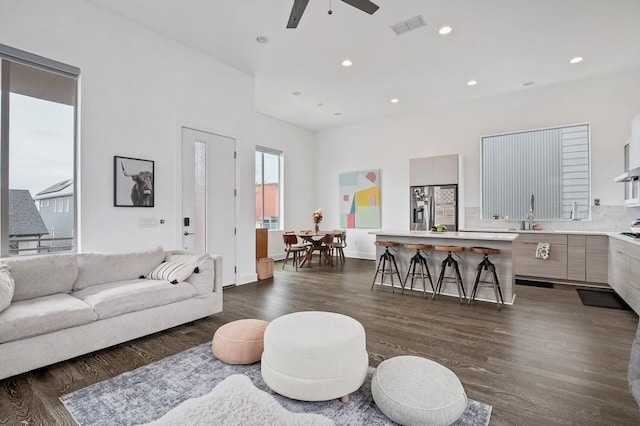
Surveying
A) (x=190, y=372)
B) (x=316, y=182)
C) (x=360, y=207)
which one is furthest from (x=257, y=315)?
(x=316, y=182)

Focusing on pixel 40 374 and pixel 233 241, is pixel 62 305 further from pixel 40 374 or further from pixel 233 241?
pixel 233 241

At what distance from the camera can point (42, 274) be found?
2869 millimetres

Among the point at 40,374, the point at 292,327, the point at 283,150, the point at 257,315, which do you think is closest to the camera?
the point at 292,327

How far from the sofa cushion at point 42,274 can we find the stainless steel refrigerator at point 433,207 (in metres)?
5.91

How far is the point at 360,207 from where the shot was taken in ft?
27.3

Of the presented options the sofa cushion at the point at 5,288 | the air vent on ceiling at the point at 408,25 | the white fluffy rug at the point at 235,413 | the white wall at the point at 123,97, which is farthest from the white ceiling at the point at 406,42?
the white fluffy rug at the point at 235,413

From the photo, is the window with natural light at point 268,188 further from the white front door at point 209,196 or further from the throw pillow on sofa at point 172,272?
the throw pillow on sofa at point 172,272

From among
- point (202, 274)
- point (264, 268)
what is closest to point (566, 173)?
point (264, 268)

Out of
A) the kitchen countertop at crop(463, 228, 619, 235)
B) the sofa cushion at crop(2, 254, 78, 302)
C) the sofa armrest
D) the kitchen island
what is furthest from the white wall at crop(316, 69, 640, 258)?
the sofa cushion at crop(2, 254, 78, 302)

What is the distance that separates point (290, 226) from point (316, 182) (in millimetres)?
1638

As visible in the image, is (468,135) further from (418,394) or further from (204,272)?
(418,394)

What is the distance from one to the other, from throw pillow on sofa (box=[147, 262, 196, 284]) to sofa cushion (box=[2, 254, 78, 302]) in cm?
70

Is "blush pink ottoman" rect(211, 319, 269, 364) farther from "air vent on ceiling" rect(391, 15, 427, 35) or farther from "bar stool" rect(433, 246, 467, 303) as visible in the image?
"air vent on ceiling" rect(391, 15, 427, 35)

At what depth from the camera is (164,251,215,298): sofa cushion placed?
351 cm
